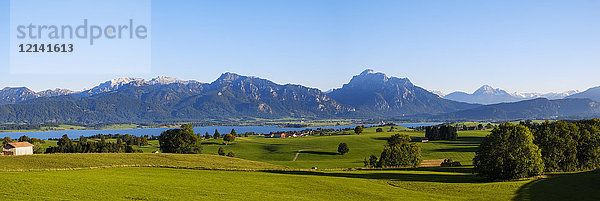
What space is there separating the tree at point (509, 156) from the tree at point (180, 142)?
75865 mm

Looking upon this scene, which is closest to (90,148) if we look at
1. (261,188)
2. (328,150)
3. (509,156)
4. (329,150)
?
(328,150)

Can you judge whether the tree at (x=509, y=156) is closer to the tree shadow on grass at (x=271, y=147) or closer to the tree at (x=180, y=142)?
the tree at (x=180, y=142)

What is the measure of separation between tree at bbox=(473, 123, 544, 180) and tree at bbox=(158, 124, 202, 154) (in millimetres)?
75865

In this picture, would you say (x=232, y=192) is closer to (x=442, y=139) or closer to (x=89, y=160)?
(x=89, y=160)

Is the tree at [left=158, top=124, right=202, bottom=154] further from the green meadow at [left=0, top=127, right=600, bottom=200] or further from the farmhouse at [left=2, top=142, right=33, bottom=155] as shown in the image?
the green meadow at [left=0, top=127, right=600, bottom=200]

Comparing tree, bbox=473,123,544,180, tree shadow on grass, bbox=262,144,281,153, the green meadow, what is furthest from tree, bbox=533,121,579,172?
tree shadow on grass, bbox=262,144,281,153

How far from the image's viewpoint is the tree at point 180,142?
111312 mm

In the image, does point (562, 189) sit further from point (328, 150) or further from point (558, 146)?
point (328, 150)

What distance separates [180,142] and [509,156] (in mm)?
81468

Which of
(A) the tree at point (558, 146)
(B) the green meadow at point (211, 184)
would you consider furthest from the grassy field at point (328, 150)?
(B) the green meadow at point (211, 184)

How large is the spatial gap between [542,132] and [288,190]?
2216 inches

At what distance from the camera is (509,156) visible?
197 feet

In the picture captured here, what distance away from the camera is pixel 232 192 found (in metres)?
39.8

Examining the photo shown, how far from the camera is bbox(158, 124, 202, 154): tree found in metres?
111
